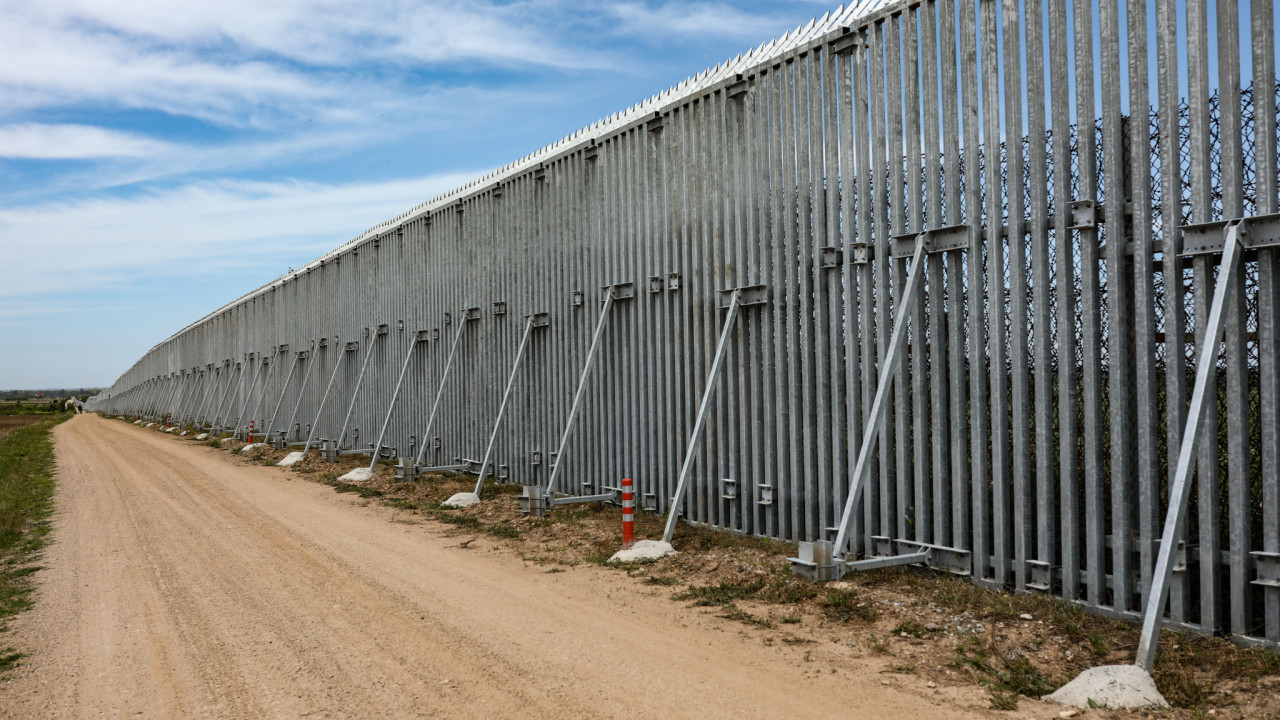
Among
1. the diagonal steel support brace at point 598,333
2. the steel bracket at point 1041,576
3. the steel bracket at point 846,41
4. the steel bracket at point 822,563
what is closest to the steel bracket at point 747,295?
the diagonal steel support brace at point 598,333

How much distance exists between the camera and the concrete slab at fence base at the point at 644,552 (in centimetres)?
1031

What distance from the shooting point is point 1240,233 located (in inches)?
247

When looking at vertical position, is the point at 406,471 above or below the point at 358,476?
above

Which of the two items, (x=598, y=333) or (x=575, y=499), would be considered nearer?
(x=575, y=499)

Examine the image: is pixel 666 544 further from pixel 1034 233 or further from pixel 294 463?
pixel 294 463

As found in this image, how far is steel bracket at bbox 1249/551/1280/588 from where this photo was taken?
614 centimetres

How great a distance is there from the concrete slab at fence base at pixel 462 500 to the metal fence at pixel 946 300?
64.2 inches

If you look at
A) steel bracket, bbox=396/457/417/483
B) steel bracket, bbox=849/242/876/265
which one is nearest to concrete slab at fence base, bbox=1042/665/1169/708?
steel bracket, bbox=849/242/876/265

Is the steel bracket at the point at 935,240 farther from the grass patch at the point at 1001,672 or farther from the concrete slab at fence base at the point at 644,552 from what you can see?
the concrete slab at fence base at the point at 644,552

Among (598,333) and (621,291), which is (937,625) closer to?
(598,333)

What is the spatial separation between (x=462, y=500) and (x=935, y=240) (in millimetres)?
9712

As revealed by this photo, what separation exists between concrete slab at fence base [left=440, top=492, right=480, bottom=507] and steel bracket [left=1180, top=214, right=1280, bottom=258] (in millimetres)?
11687

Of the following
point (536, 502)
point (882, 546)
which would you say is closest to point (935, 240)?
point (882, 546)

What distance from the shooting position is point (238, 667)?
261 inches
